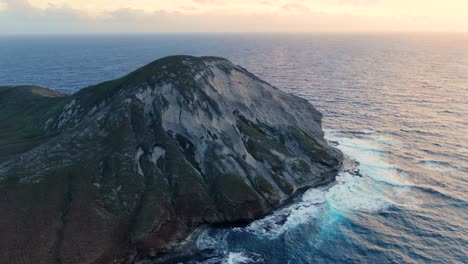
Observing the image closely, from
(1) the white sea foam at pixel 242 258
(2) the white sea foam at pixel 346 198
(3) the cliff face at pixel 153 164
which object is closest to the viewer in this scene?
(1) the white sea foam at pixel 242 258

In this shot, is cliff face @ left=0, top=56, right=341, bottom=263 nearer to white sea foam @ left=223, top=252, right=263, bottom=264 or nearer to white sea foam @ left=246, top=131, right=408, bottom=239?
white sea foam @ left=246, top=131, right=408, bottom=239

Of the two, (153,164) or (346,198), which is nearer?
(153,164)

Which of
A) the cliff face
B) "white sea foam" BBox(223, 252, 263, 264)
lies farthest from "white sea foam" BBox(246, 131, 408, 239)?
"white sea foam" BBox(223, 252, 263, 264)

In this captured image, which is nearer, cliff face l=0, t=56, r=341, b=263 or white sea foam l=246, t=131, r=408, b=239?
cliff face l=0, t=56, r=341, b=263

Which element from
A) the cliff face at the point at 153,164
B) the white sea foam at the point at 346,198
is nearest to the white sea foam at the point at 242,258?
the white sea foam at the point at 346,198

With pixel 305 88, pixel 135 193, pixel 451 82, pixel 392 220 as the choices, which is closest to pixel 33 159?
pixel 135 193

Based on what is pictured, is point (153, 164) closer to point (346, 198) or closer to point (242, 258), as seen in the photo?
point (242, 258)

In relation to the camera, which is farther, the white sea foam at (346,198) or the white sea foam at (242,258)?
the white sea foam at (346,198)

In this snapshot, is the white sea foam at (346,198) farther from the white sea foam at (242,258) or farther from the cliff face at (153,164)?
the white sea foam at (242,258)

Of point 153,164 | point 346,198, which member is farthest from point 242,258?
point 346,198
